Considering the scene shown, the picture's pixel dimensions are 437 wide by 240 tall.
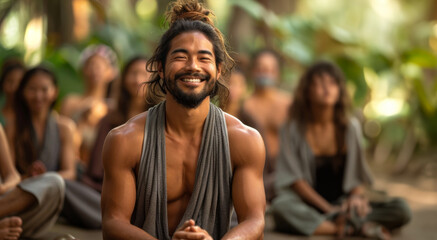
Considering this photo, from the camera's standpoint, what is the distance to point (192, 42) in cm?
298

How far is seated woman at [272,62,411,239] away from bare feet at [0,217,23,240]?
2.11m

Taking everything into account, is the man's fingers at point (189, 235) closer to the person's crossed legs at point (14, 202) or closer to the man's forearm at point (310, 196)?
the person's crossed legs at point (14, 202)

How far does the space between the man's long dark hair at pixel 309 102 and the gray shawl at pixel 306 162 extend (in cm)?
6

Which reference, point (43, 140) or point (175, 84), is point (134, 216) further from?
point (43, 140)

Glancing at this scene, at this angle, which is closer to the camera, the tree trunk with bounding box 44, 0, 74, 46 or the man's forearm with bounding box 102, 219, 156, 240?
the man's forearm with bounding box 102, 219, 156, 240

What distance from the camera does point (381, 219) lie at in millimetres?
4977

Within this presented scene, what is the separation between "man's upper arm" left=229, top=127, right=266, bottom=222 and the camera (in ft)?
9.91

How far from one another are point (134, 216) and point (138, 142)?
38 centimetres

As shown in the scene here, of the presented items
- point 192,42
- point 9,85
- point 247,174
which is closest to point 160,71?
point 192,42

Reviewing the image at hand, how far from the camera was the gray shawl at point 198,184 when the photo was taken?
Answer: 9.98 feet

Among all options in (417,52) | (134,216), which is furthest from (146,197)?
(417,52)

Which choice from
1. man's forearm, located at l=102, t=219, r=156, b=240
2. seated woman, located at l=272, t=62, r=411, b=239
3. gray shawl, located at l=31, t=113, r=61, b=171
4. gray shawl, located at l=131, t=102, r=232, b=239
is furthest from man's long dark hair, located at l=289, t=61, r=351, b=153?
man's forearm, located at l=102, t=219, r=156, b=240

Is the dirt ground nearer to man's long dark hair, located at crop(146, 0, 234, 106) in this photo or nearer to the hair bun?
man's long dark hair, located at crop(146, 0, 234, 106)

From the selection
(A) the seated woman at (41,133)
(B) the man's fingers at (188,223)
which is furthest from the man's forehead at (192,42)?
(A) the seated woman at (41,133)
